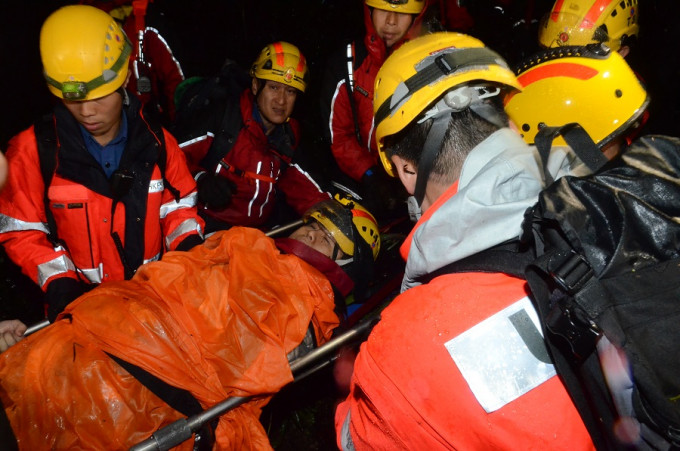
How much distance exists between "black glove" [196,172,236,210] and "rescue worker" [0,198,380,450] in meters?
0.84

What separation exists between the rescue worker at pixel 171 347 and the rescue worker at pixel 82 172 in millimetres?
397

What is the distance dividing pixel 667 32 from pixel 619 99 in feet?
11.7

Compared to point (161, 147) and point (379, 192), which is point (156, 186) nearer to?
point (161, 147)

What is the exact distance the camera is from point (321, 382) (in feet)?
12.8

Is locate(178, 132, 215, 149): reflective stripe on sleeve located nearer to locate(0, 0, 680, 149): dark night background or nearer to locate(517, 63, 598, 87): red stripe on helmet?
locate(0, 0, 680, 149): dark night background

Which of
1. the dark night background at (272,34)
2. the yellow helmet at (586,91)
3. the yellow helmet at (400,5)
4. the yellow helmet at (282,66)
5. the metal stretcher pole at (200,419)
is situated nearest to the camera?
the metal stretcher pole at (200,419)

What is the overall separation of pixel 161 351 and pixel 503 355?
1776 mm

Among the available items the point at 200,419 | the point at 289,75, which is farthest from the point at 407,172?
the point at 289,75

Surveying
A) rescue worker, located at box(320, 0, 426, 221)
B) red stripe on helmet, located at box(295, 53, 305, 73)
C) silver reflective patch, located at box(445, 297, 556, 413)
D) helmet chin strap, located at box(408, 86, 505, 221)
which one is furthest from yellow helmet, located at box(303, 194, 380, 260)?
silver reflective patch, located at box(445, 297, 556, 413)

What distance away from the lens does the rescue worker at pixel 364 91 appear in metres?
3.94

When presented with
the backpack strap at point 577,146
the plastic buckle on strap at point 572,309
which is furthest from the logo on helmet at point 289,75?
the plastic buckle on strap at point 572,309

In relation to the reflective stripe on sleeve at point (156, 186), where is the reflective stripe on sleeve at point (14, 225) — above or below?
below

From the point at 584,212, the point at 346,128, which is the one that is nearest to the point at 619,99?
the point at 584,212

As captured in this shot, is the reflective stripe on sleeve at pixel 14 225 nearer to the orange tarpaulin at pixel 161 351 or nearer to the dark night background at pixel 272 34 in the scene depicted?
the orange tarpaulin at pixel 161 351
